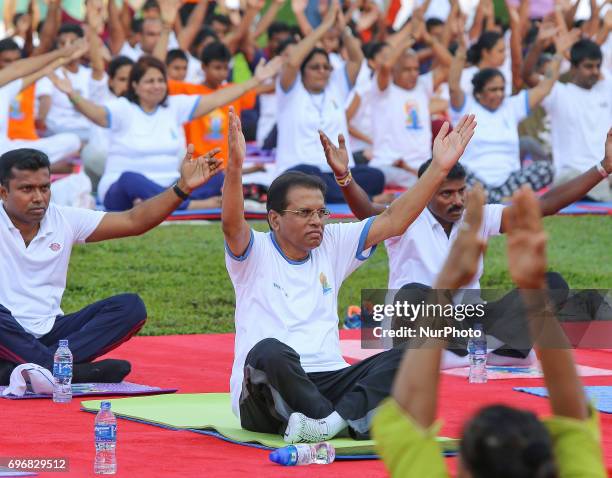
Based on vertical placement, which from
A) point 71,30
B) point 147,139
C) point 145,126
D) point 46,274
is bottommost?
point 46,274

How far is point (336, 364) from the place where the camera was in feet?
18.9

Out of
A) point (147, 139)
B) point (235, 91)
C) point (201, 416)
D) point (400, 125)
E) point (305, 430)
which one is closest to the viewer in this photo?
point (305, 430)

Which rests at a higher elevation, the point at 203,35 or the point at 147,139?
the point at 203,35

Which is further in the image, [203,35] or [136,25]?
[136,25]

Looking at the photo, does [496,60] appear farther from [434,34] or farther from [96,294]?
[96,294]

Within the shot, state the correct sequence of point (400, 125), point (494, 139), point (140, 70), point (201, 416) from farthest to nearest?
1. point (400, 125)
2. point (494, 139)
3. point (140, 70)
4. point (201, 416)

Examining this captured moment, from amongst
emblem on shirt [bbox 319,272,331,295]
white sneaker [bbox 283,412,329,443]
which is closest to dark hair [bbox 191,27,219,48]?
emblem on shirt [bbox 319,272,331,295]

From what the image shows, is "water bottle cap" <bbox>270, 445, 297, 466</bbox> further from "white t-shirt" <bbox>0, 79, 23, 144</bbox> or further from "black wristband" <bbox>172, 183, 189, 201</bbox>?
"white t-shirt" <bbox>0, 79, 23, 144</bbox>

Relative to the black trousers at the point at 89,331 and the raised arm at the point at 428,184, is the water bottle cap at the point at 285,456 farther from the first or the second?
the black trousers at the point at 89,331

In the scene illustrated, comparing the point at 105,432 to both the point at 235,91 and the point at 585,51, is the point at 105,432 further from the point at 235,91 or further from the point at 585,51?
the point at 585,51

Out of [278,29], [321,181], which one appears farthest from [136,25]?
[321,181]

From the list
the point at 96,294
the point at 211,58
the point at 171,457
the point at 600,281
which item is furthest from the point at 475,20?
the point at 171,457

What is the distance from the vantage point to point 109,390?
681 cm

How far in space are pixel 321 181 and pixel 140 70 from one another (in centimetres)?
582
